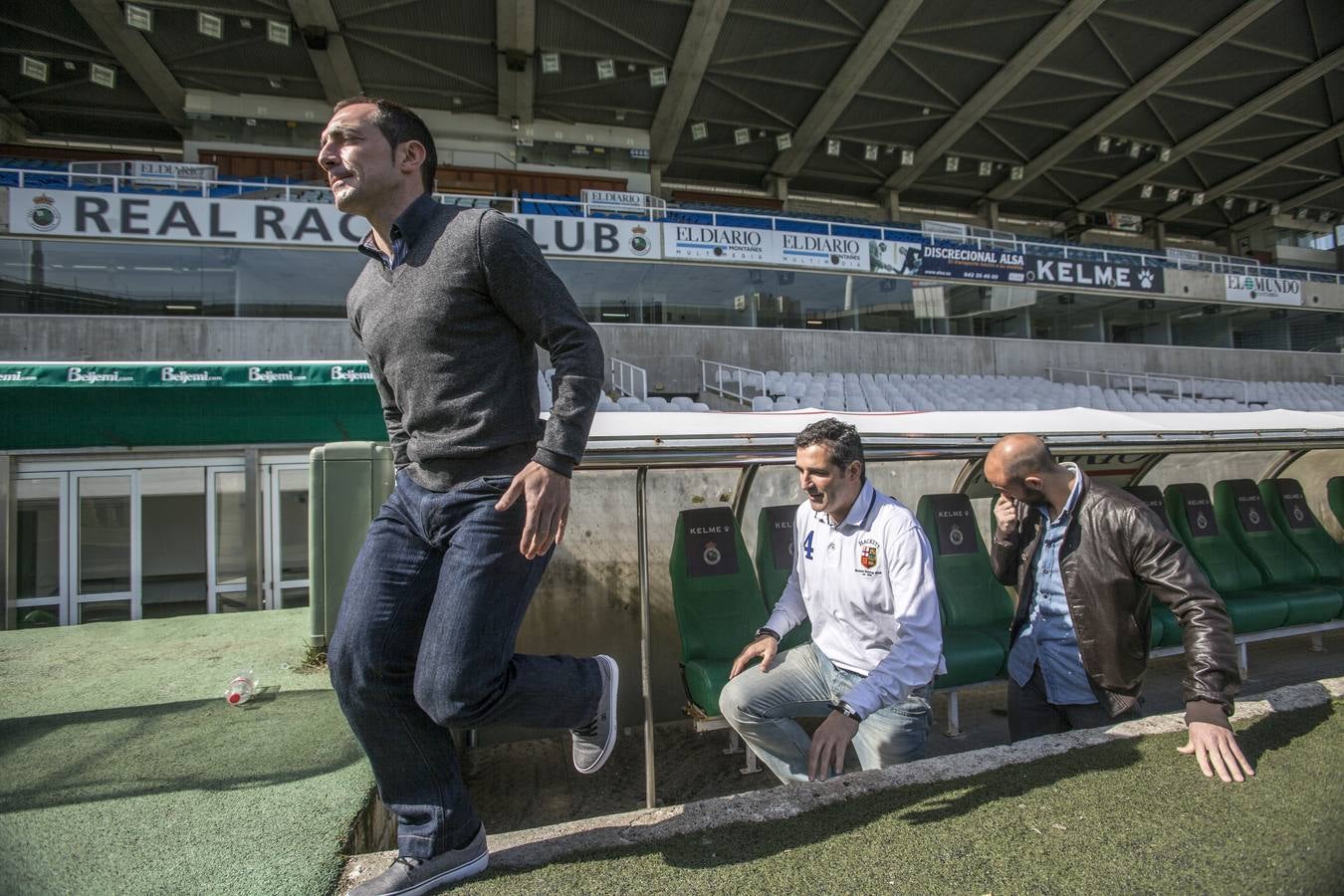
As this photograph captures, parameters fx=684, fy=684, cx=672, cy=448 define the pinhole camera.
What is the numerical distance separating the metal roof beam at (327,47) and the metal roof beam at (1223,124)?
27689 mm

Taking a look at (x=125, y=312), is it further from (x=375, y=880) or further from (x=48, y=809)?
(x=375, y=880)

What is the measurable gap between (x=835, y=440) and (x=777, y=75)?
21161 millimetres

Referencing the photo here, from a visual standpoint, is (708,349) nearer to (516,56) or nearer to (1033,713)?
(516,56)

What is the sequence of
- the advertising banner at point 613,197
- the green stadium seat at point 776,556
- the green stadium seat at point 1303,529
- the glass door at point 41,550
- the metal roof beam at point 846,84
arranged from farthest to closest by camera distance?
the metal roof beam at point 846,84 < the advertising banner at point 613,197 < the glass door at point 41,550 < the green stadium seat at point 1303,529 < the green stadium seat at point 776,556

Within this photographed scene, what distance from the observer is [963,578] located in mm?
4688

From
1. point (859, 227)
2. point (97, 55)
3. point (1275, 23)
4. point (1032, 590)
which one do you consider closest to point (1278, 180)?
point (1275, 23)

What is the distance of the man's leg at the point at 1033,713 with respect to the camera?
284cm

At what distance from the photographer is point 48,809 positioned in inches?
98.1

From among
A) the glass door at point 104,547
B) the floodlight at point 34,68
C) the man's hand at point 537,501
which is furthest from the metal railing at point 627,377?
the floodlight at point 34,68

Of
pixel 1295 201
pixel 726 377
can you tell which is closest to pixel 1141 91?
pixel 1295 201

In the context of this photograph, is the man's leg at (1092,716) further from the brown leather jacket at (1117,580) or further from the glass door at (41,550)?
the glass door at (41,550)

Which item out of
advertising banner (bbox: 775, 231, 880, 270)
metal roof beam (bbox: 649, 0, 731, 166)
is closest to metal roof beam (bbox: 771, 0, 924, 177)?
metal roof beam (bbox: 649, 0, 731, 166)

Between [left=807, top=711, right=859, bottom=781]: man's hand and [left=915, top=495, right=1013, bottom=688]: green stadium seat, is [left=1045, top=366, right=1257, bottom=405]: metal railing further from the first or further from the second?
[left=807, top=711, right=859, bottom=781]: man's hand

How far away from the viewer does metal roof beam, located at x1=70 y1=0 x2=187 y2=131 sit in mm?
15992
